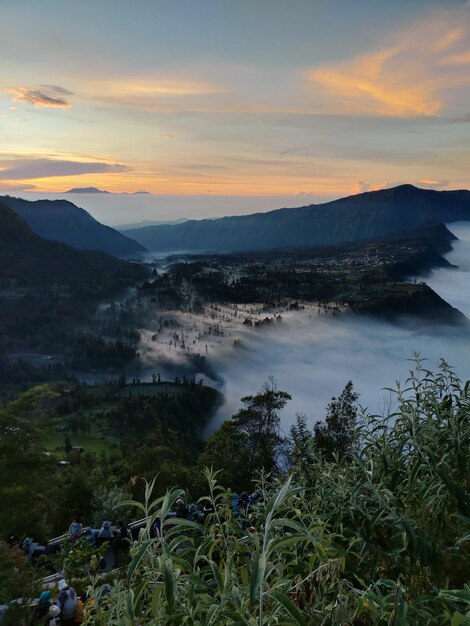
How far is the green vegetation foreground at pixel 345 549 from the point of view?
213 cm

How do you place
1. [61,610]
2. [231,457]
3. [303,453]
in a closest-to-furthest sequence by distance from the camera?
[303,453], [61,610], [231,457]

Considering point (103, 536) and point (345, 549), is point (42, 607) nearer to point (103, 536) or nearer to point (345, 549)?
point (103, 536)

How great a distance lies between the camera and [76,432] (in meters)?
62.1

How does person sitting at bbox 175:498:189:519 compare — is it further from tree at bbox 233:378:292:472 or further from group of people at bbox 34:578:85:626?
tree at bbox 233:378:292:472

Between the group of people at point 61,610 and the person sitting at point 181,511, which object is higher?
the group of people at point 61,610

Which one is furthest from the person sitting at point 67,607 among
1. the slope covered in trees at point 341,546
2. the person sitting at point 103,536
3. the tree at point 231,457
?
the tree at point 231,457

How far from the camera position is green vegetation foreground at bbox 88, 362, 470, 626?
213cm

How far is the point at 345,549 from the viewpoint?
317cm

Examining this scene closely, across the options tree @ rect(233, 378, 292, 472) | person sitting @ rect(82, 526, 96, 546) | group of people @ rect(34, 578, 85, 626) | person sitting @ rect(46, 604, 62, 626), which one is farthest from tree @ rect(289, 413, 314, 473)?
tree @ rect(233, 378, 292, 472)

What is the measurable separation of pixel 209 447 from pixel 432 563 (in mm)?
21753

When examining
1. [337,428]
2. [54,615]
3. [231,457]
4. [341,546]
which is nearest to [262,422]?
[231,457]

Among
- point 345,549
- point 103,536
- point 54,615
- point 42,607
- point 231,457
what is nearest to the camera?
point 345,549

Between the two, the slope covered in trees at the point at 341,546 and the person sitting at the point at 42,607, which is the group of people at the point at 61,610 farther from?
the slope covered in trees at the point at 341,546

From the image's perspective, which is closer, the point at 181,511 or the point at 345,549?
the point at 345,549
